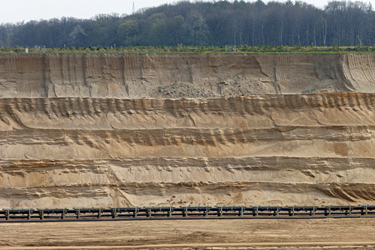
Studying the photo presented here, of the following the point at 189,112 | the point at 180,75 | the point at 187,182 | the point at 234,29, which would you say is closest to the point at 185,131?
the point at 189,112

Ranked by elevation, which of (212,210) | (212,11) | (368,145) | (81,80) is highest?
(212,11)

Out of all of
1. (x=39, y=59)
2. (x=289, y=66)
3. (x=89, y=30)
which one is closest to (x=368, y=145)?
→ (x=289, y=66)

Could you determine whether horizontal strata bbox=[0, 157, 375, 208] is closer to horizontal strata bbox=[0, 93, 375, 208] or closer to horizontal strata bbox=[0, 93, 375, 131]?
horizontal strata bbox=[0, 93, 375, 208]

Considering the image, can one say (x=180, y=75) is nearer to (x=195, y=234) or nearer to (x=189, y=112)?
(x=189, y=112)

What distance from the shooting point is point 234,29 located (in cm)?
5356

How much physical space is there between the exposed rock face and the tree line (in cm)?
1963

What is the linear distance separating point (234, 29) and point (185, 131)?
27.0m

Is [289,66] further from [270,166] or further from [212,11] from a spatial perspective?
[212,11]

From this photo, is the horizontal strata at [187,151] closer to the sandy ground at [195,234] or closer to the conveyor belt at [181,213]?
the conveyor belt at [181,213]

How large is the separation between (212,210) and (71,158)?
7426mm

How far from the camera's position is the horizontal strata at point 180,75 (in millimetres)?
30875

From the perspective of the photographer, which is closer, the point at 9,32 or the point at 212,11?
the point at 212,11

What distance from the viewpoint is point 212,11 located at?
2260 inches

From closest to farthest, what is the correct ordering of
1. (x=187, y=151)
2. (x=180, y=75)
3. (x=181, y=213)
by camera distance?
1. (x=181, y=213)
2. (x=187, y=151)
3. (x=180, y=75)
